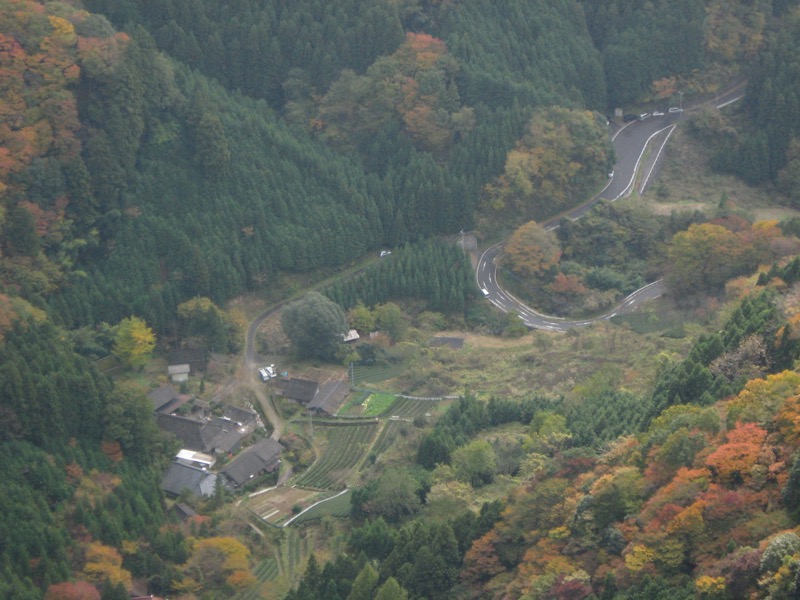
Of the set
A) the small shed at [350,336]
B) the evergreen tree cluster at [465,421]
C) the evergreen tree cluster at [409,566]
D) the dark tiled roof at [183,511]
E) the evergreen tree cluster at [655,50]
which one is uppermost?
the evergreen tree cluster at [655,50]

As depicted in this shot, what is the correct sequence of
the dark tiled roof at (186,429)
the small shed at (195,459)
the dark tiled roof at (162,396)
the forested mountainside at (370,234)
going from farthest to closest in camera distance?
1. the dark tiled roof at (162,396)
2. the dark tiled roof at (186,429)
3. the small shed at (195,459)
4. the forested mountainside at (370,234)

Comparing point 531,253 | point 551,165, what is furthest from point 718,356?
point 551,165

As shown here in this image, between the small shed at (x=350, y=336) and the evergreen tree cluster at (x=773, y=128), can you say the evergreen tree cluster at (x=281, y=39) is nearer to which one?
the small shed at (x=350, y=336)

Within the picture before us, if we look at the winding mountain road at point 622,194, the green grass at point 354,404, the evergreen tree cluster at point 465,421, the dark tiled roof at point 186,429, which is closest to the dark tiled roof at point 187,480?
the dark tiled roof at point 186,429

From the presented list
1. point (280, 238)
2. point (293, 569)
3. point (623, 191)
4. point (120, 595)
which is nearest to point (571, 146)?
point (623, 191)

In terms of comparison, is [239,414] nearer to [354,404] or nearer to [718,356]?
[354,404]
